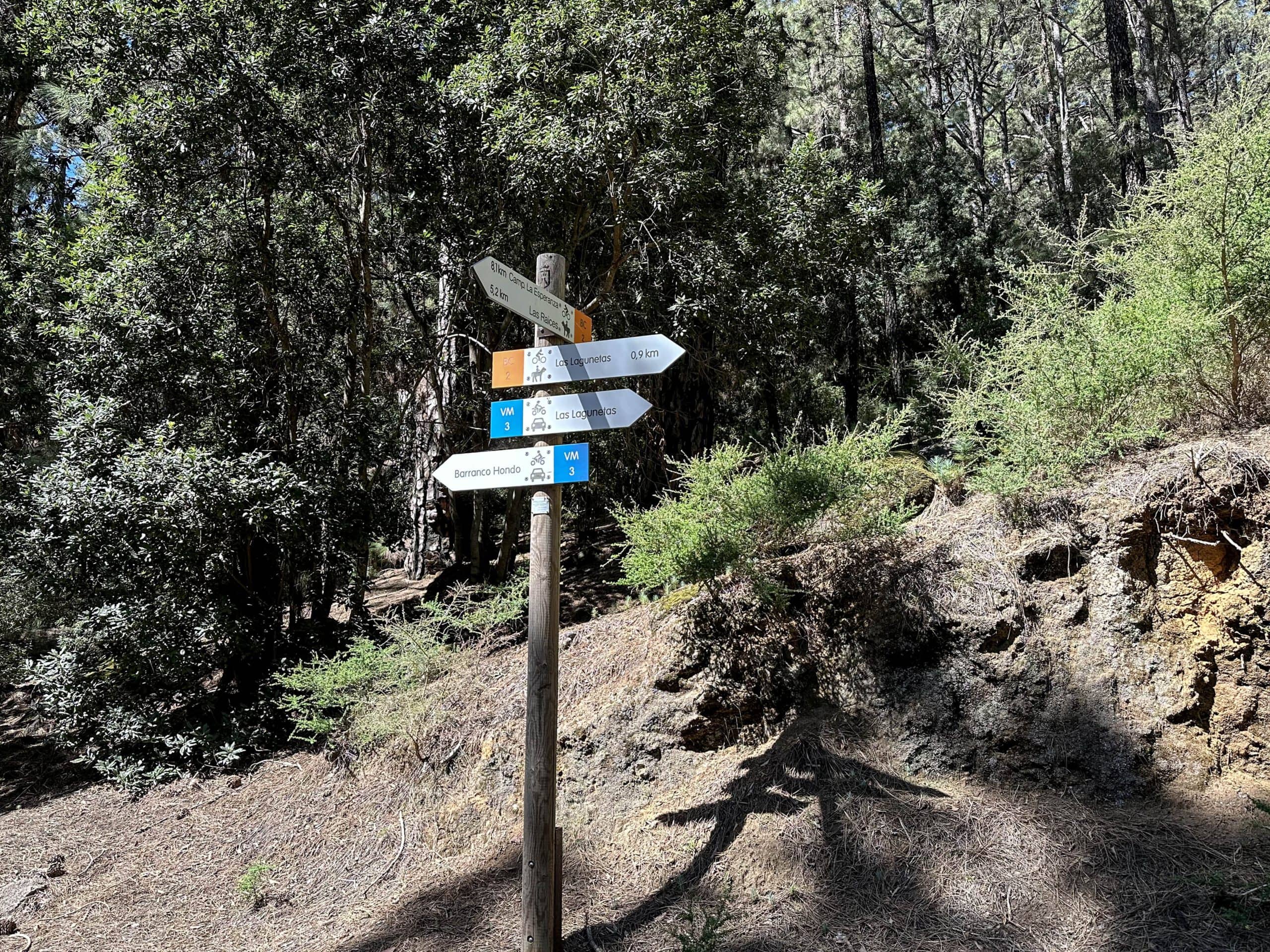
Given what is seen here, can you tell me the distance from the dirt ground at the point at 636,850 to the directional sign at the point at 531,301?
3.08 m

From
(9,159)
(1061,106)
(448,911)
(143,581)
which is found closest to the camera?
(448,911)

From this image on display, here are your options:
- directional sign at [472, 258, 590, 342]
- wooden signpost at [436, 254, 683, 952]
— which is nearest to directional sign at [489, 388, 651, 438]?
wooden signpost at [436, 254, 683, 952]

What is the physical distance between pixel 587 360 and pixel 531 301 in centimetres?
40

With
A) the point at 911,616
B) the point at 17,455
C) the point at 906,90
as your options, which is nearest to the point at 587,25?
the point at 911,616

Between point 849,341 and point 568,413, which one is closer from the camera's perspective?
point 568,413

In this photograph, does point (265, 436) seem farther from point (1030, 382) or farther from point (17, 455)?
point (1030, 382)

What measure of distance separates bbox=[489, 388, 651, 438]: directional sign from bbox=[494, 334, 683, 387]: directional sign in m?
0.11

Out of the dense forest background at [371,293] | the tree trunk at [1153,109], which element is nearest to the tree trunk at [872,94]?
the tree trunk at [1153,109]

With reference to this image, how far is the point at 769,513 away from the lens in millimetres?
6062

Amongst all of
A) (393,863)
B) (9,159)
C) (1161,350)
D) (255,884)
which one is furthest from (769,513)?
(9,159)

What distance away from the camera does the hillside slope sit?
4082mm

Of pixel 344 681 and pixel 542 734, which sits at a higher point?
pixel 542 734

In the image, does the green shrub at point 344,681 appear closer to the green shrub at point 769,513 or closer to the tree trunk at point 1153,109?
the green shrub at point 769,513

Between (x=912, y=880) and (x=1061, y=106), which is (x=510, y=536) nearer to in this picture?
(x=912, y=880)
